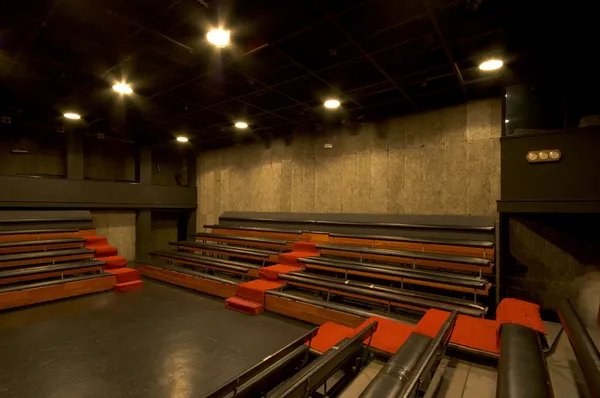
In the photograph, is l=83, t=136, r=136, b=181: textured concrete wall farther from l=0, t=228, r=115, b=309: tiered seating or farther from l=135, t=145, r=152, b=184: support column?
l=0, t=228, r=115, b=309: tiered seating

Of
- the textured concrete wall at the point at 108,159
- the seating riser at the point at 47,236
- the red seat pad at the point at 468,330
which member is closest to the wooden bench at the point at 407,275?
the red seat pad at the point at 468,330

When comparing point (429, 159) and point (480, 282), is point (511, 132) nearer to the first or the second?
point (429, 159)

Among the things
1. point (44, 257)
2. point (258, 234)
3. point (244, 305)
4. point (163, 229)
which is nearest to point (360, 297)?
point (244, 305)

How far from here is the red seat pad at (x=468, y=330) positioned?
2.49m

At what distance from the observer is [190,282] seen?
5.69 m

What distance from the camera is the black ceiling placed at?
296cm

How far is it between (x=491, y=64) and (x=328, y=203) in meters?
3.90

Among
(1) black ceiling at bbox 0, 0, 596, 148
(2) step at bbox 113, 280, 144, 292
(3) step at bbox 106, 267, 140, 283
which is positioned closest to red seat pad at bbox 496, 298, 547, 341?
(1) black ceiling at bbox 0, 0, 596, 148

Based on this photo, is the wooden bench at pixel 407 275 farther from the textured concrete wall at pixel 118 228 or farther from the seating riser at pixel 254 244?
the textured concrete wall at pixel 118 228

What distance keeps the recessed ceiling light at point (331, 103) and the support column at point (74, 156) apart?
607 centimetres

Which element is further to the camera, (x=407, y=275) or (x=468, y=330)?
(x=407, y=275)

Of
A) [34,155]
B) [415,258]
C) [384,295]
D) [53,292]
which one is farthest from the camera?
[34,155]

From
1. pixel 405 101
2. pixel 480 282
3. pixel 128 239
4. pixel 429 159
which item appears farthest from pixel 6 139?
pixel 480 282

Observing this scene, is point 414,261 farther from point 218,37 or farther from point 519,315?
point 218,37
